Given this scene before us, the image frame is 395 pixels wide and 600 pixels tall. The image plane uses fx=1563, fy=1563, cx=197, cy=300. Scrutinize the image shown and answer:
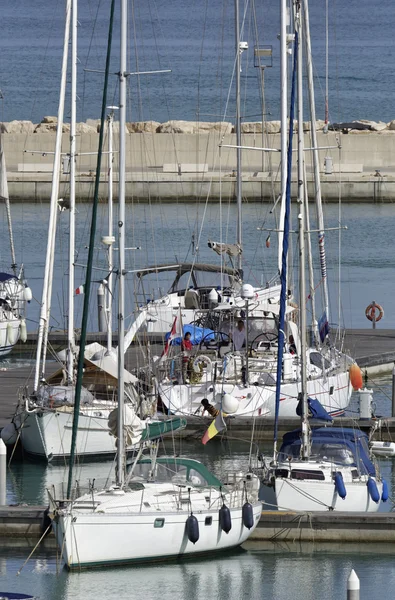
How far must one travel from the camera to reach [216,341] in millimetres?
28297

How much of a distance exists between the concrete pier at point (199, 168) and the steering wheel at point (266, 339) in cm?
3206

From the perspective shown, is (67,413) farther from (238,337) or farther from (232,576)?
(232,576)

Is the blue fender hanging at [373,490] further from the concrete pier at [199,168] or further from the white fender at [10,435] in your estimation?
the concrete pier at [199,168]

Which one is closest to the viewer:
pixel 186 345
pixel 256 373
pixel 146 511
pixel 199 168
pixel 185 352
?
pixel 146 511

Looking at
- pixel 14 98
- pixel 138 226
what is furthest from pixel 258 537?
pixel 14 98

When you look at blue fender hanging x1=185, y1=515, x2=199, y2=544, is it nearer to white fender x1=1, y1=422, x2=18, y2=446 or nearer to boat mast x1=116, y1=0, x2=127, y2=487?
boat mast x1=116, y1=0, x2=127, y2=487

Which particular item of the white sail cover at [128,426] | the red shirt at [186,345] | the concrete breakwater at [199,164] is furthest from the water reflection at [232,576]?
the concrete breakwater at [199,164]

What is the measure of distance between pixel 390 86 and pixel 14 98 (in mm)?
33098

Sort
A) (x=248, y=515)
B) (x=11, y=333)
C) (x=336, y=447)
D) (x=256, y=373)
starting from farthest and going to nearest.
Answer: (x=11, y=333) → (x=256, y=373) → (x=336, y=447) → (x=248, y=515)

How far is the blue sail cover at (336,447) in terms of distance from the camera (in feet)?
67.6

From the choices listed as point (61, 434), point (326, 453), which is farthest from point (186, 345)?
point (326, 453)

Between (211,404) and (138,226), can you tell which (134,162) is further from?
(211,404)

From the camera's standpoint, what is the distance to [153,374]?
2667 centimetres

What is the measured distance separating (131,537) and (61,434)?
6291 millimetres
